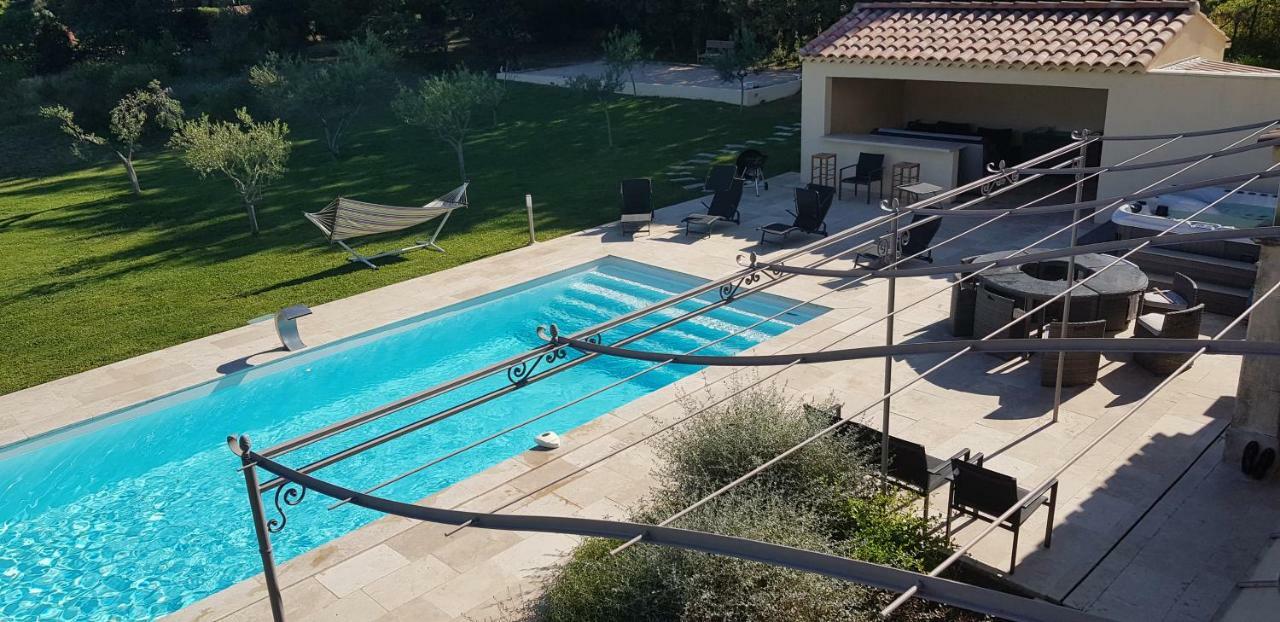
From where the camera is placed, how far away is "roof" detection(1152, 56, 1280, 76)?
14011 millimetres

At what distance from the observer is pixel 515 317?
13.6 meters

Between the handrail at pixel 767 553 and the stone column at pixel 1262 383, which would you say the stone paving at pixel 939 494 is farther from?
the handrail at pixel 767 553

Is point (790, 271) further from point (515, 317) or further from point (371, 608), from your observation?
point (515, 317)

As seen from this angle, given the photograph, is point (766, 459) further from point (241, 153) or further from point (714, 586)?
point (241, 153)

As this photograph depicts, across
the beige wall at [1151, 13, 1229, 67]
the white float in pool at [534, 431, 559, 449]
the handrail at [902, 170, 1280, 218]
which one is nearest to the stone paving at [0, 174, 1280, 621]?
the white float in pool at [534, 431, 559, 449]

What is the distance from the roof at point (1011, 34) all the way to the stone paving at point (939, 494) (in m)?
5.52

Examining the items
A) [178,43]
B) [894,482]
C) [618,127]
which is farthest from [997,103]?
[178,43]

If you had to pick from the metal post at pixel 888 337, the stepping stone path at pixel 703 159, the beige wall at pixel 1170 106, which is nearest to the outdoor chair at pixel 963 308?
the metal post at pixel 888 337

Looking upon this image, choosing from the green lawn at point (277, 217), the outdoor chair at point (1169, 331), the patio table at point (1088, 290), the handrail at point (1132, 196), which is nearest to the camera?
the handrail at point (1132, 196)

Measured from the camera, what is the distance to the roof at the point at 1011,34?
14.9m

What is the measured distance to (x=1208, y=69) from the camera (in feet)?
48.1

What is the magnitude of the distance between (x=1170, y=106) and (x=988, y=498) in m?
10.8

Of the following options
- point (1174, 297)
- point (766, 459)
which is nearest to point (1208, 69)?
point (1174, 297)

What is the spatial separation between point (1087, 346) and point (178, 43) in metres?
41.5
